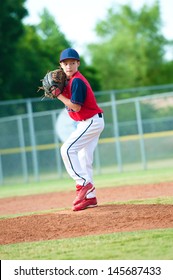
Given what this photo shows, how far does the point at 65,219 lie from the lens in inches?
357

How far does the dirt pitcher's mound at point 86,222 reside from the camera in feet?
27.5

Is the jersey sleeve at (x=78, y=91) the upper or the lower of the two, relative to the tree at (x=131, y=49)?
lower

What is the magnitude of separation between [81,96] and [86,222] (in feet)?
5.03

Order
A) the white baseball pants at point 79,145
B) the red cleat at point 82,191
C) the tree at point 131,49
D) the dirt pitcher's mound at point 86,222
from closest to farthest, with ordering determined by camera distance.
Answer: the dirt pitcher's mound at point 86,222, the white baseball pants at point 79,145, the red cleat at point 82,191, the tree at point 131,49

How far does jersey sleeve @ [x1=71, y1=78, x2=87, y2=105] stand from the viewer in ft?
30.2

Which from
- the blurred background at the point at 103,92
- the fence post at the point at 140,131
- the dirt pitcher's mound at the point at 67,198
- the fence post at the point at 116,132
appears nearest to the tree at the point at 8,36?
the blurred background at the point at 103,92

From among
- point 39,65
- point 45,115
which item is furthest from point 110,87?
point 45,115

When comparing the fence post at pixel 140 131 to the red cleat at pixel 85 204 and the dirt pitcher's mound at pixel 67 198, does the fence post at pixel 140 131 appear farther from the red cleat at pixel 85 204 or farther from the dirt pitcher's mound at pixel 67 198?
the red cleat at pixel 85 204

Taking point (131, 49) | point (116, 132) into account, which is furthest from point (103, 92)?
point (131, 49)

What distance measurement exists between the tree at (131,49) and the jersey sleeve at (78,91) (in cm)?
4936

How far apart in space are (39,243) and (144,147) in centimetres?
1406

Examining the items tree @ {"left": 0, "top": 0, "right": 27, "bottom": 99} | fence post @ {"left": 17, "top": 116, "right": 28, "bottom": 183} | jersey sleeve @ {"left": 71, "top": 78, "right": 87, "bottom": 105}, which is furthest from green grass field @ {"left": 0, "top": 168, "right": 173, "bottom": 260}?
tree @ {"left": 0, "top": 0, "right": 27, "bottom": 99}

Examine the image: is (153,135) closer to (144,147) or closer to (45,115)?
(144,147)

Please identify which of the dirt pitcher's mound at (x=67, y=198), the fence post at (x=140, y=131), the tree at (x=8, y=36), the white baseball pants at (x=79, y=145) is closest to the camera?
the white baseball pants at (x=79, y=145)
